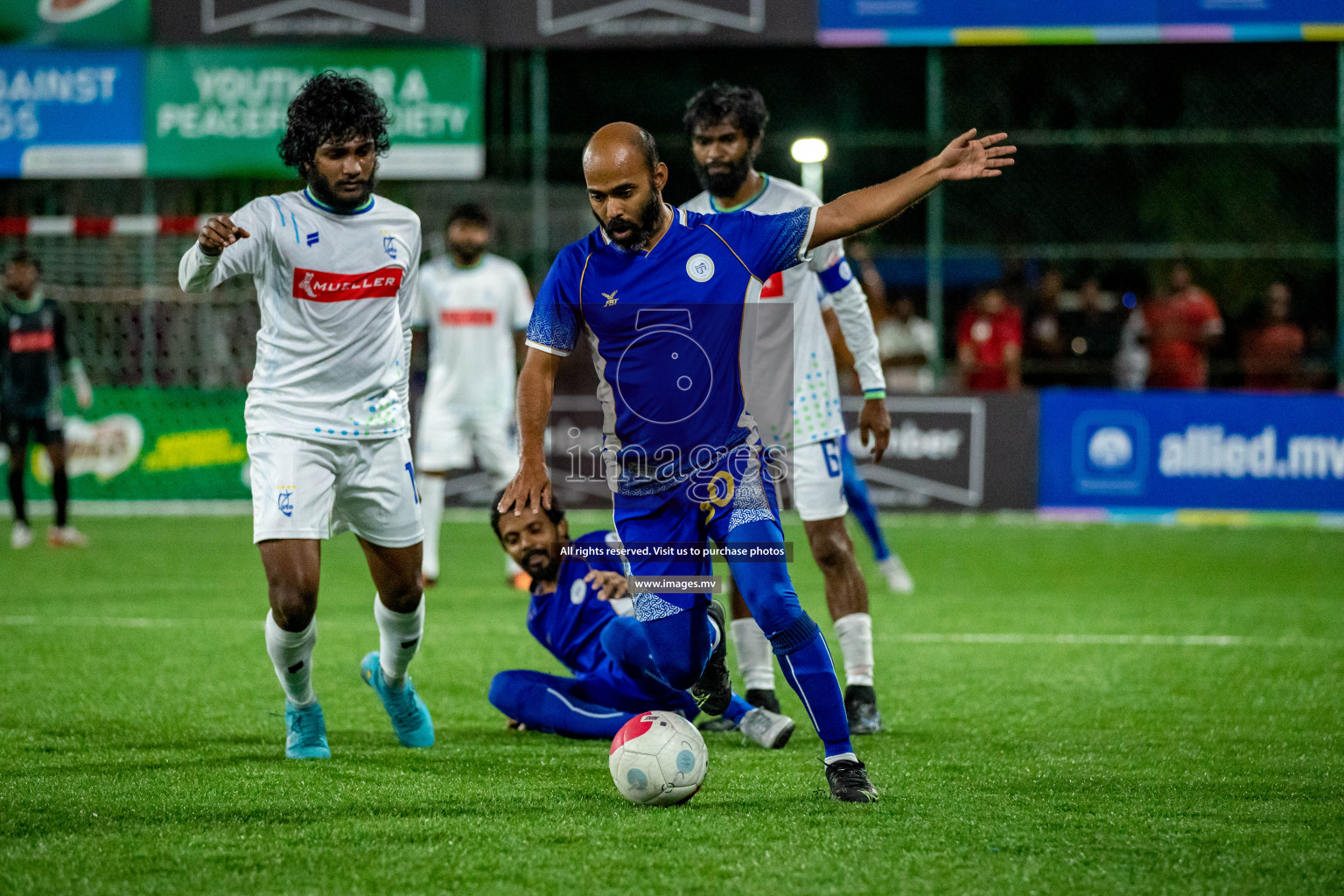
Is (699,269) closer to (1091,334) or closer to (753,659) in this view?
A: (753,659)

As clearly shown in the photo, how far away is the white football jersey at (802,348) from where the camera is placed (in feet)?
19.0

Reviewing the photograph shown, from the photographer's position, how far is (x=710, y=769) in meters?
4.89

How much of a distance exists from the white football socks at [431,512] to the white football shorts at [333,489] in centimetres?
473

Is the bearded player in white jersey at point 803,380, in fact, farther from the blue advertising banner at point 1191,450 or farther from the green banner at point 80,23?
the green banner at point 80,23

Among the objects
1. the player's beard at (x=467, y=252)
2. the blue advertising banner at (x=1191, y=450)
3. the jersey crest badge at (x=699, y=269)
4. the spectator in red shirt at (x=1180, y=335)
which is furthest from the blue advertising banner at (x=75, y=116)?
the jersey crest badge at (x=699, y=269)

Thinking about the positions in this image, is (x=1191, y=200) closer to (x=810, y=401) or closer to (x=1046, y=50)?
(x=1046, y=50)

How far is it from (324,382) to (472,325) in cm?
550

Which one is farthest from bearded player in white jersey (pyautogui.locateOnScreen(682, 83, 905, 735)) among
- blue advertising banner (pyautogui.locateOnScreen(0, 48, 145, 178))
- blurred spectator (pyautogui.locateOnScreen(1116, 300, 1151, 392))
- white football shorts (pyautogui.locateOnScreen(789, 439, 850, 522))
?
blue advertising banner (pyautogui.locateOnScreen(0, 48, 145, 178))

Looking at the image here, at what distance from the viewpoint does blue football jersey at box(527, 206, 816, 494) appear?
177 inches

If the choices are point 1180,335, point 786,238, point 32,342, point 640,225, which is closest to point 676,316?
point 640,225

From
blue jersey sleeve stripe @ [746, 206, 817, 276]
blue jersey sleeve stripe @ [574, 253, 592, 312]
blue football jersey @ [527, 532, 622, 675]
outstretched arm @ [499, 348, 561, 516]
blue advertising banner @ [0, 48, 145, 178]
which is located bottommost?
blue football jersey @ [527, 532, 622, 675]

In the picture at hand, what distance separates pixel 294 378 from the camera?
4.97 m

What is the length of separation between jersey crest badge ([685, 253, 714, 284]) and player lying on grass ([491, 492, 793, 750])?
1.08 metres

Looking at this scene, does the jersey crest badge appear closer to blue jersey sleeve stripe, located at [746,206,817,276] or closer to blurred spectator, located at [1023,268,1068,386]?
blue jersey sleeve stripe, located at [746,206,817,276]
